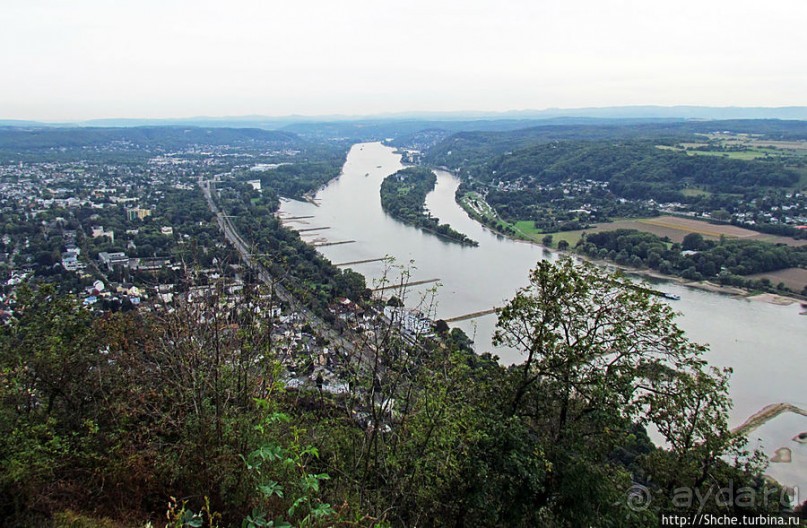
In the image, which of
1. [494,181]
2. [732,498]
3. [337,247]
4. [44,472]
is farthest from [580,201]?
[44,472]

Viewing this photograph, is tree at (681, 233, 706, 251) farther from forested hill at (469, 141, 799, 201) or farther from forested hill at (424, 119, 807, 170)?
forested hill at (424, 119, 807, 170)

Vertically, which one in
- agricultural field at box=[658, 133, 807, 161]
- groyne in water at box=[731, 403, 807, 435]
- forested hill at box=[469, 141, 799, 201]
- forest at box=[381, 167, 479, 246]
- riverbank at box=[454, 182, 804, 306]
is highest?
agricultural field at box=[658, 133, 807, 161]

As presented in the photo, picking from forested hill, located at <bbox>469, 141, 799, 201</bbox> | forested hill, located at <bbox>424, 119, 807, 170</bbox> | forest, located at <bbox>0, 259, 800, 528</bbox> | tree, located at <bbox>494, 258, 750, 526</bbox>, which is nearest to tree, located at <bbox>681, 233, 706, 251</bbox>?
forested hill, located at <bbox>469, 141, 799, 201</bbox>

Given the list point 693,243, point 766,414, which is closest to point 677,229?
point 693,243

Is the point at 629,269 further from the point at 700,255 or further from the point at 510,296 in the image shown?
the point at 510,296

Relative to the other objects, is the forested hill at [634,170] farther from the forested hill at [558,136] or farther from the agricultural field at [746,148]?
the forested hill at [558,136]

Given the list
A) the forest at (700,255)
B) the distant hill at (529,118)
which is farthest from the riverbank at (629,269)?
the distant hill at (529,118)
